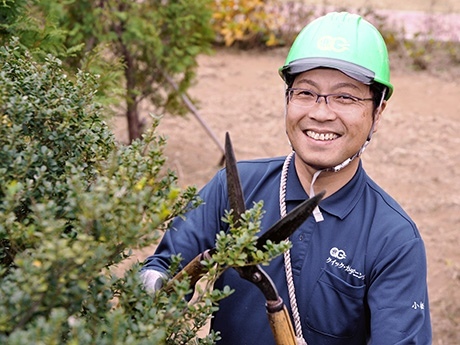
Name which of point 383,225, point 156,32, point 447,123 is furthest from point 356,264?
point 447,123

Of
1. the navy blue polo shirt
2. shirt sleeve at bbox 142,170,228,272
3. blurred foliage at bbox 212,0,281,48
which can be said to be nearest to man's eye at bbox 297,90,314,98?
the navy blue polo shirt

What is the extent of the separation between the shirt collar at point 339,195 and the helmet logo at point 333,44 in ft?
1.41

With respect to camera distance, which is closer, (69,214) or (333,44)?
(69,214)

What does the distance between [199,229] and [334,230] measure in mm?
459

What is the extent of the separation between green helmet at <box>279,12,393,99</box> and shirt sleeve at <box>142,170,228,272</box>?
1.53ft

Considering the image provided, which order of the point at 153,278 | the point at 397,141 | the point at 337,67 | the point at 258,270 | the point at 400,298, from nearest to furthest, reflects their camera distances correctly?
1. the point at 258,270
2. the point at 153,278
3. the point at 400,298
4. the point at 337,67
5. the point at 397,141

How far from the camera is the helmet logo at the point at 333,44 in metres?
2.36

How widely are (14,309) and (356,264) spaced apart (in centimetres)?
129

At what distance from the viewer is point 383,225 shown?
2.38 metres

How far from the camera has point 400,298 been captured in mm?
2227

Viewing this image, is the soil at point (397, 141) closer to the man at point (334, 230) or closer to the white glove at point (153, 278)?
the man at point (334, 230)

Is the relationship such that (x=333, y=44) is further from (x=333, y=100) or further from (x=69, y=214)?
(x=69, y=214)

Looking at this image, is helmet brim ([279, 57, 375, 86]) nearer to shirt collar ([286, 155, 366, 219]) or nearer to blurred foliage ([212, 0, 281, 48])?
shirt collar ([286, 155, 366, 219])

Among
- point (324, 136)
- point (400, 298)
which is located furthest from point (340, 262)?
point (324, 136)
